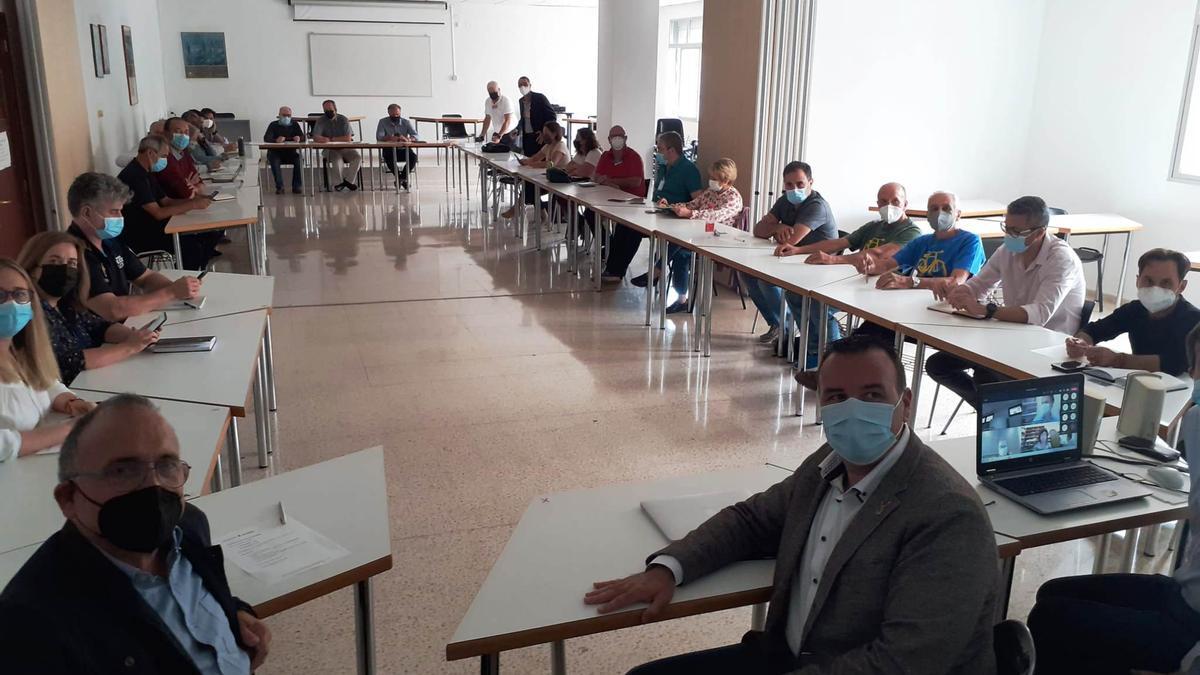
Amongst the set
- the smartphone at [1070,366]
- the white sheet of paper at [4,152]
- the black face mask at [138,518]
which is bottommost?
the smartphone at [1070,366]

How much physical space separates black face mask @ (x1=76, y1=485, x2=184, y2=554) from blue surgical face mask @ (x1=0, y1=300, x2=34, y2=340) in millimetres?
1231

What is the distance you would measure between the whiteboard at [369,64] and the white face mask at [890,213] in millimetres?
14690

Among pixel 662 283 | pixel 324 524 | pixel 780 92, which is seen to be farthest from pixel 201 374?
pixel 780 92

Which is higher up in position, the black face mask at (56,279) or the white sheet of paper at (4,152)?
the white sheet of paper at (4,152)

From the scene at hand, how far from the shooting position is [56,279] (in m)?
3.03

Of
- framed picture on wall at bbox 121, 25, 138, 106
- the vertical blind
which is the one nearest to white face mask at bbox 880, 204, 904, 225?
the vertical blind

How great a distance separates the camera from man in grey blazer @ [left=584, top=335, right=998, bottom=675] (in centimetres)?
156

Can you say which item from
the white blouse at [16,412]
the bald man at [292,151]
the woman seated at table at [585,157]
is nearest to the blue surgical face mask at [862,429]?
the white blouse at [16,412]

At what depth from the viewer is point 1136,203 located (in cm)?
726

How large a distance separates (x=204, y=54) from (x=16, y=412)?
16.4 m

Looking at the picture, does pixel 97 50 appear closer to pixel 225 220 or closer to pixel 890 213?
pixel 225 220

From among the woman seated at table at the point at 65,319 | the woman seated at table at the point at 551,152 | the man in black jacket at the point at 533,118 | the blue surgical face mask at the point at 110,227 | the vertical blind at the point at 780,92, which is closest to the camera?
the woman seated at table at the point at 65,319

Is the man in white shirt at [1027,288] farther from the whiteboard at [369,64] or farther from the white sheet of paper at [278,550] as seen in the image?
the whiteboard at [369,64]

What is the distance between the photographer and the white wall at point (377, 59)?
54.9ft
